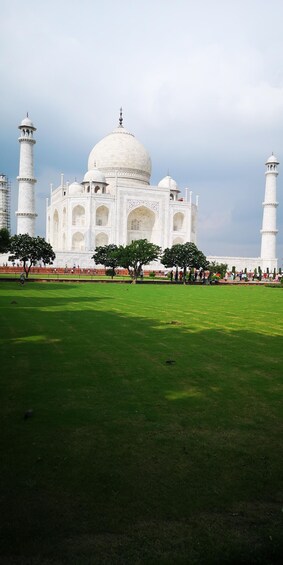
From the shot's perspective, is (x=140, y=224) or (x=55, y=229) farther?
(x=55, y=229)

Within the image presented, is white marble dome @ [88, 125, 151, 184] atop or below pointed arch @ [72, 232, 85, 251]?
atop

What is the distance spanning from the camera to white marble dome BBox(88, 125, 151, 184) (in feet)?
165

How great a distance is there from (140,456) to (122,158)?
50.1m

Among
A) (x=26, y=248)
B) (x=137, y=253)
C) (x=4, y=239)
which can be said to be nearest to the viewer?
(x=4, y=239)

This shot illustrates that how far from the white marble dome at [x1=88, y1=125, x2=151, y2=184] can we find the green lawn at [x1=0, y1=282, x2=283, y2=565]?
46.4 meters

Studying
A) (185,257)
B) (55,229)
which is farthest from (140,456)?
(55,229)

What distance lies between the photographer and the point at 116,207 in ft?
152

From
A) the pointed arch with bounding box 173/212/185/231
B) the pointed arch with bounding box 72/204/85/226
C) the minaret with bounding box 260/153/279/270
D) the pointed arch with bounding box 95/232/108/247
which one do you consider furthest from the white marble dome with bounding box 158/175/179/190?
the pointed arch with bounding box 72/204/85/226

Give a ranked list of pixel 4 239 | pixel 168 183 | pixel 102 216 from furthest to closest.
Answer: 1. pixel 168 183
2. pixel 102 216
3. pixel 4 239

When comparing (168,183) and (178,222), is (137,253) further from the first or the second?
(168,183)

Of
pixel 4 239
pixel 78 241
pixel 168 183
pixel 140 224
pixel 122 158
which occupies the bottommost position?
pixel 4 239

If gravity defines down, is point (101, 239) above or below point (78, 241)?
above

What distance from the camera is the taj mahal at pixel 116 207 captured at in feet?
139

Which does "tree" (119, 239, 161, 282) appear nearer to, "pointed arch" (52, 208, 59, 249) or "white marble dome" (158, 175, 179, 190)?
"pointed arch" (52, 208, 59, 249)
